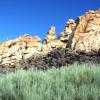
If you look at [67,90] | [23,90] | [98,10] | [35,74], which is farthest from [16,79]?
[98,10]

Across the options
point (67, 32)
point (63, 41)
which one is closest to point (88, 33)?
point (63, 41)

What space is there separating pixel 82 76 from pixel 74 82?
41 cm

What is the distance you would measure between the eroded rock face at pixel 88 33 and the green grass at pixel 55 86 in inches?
728

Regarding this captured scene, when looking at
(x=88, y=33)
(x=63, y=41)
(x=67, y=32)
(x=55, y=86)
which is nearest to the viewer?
(x=55, y=86)

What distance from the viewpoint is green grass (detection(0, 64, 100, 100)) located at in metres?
6.95

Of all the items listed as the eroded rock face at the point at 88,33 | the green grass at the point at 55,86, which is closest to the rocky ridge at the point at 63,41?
the eroded rock face at the point at 88,33

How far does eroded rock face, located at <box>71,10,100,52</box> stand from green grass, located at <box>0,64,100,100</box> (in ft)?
60.7

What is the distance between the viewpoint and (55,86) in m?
7.79

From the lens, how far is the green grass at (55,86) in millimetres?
6953

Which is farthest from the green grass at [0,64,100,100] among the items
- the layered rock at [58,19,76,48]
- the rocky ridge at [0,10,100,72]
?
the layered rock at [58,19,76,48]

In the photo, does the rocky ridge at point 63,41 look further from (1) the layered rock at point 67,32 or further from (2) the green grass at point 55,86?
(2) the green grass at point 55,86

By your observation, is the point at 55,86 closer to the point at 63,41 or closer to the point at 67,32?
the point at 63,41

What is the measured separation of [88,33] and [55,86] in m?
27.1

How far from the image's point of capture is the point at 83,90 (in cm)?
714
